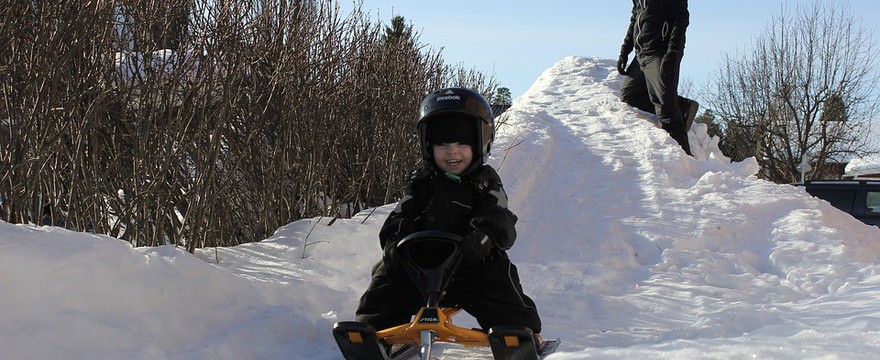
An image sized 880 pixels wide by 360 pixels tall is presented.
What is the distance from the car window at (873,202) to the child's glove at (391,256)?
10046 millimetres

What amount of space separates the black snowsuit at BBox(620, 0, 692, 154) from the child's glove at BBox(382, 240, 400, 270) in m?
6.72

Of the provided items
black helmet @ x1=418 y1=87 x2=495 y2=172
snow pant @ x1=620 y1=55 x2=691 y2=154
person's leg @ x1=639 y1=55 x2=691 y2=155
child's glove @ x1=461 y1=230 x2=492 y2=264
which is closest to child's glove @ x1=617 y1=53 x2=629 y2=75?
snow pant @ x1=620 y1=55 x2=691 y2=154

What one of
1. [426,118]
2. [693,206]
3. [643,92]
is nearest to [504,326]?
[426,118]

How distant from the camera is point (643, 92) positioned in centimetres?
1173

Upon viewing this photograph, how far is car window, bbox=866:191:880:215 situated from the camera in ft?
38.4

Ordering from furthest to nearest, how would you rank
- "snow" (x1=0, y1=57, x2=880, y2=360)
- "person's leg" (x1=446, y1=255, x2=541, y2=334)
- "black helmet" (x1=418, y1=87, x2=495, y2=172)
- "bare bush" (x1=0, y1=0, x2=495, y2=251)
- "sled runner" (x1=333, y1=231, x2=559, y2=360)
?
"bare bush" (x1=0, y1=0, x2=495, y2=251) → "black helmet" (x1=418, y1=87, x2=495, y2=172) → "person's leg" (x1=446, y1=255, x2=541, y2=334) → "snow" (x1=0, y1=57, x2=880, y2=360) → "sled runner" (x1=333, y1=231, x2=559, y2=360)

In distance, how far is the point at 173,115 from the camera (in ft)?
18.4

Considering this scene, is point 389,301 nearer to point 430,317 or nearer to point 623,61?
point 430,317

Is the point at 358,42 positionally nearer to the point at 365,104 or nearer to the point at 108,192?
the point at 365,104

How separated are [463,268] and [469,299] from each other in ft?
0.48

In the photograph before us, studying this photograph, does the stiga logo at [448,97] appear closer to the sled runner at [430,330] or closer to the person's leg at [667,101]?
the sled runner at [430,330]

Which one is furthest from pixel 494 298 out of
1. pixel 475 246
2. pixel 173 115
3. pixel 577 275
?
Answer: pixel 173 115

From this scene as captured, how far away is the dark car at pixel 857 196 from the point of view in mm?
11711

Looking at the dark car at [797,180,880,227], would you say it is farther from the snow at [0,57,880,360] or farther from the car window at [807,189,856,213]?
the snow at [0,57,880,360]
